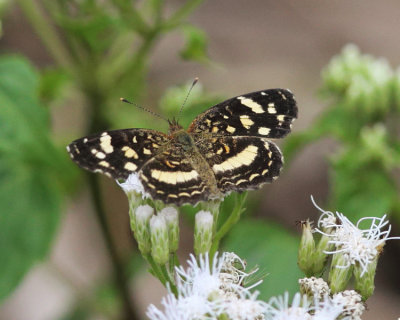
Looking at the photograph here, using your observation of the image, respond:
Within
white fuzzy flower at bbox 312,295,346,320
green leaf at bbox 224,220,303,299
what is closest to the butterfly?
white fuzzy flower at bbox 312,295,346,320

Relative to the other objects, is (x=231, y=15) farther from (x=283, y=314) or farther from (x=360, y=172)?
(x=283, y=314)

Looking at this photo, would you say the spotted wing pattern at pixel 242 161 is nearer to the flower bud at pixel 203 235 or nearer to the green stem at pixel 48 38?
the flower bud at pixel 203 235

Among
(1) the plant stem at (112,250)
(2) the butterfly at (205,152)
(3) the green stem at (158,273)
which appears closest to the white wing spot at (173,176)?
(2) the butterfly at (205,152)

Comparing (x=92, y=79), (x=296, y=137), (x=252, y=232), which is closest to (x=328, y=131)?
(x=296, y=137)

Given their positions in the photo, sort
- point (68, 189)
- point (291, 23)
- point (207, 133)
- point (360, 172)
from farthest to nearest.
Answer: point (291, 23), point (68, 189), point (360, 172), point (207, 133)

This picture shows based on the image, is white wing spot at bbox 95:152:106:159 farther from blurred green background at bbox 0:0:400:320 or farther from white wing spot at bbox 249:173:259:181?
blurred green background at bbox 0:0:400:320
